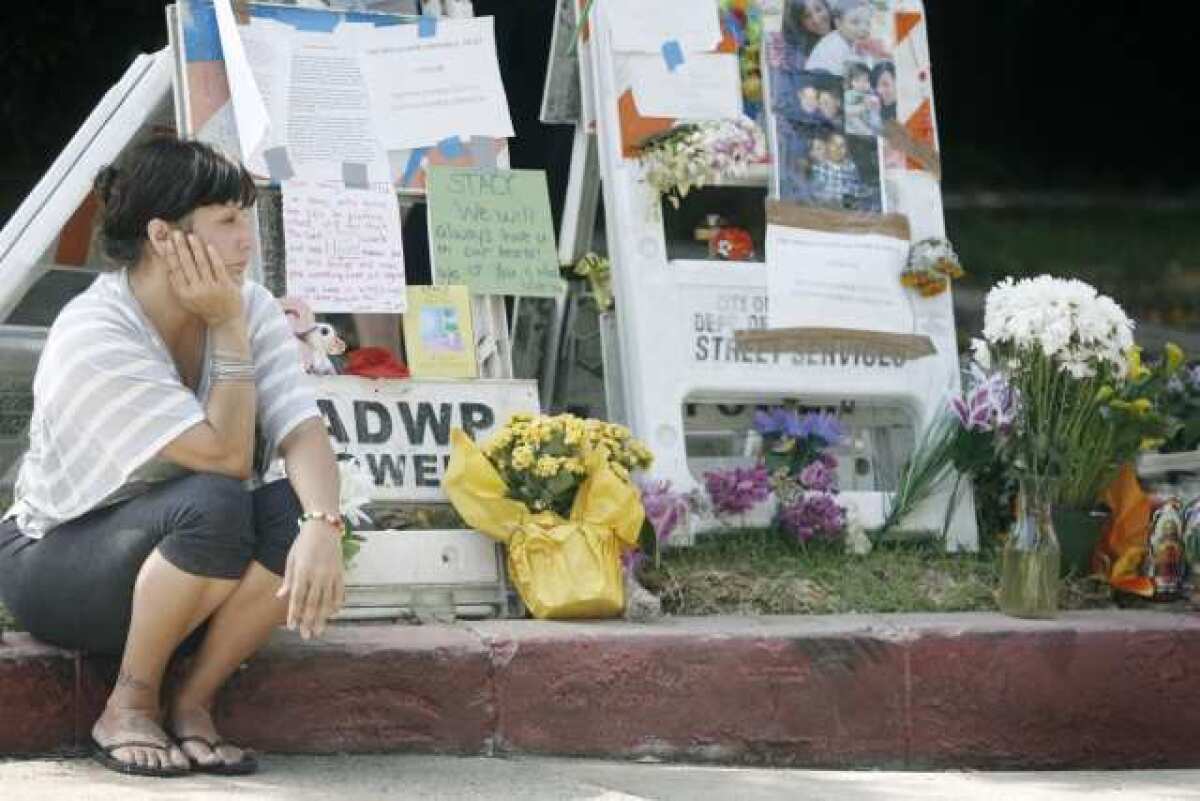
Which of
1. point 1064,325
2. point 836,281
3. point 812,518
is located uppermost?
point 836,281

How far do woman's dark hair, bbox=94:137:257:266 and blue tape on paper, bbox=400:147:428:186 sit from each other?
4.22ft

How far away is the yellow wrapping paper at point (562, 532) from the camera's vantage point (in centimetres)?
489

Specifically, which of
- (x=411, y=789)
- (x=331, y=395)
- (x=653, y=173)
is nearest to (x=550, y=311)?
(x=653, y=173)

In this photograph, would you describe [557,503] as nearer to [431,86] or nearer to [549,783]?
[549,783]

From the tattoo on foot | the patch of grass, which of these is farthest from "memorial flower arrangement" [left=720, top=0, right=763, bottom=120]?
the tattoo on foot

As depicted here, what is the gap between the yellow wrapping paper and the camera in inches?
192

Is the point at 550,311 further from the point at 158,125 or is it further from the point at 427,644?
the point at 427,644

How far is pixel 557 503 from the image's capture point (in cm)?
504

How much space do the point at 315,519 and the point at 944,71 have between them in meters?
9.27

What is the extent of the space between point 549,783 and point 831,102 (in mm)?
2239

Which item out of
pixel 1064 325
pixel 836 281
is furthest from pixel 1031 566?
pixel 836 281

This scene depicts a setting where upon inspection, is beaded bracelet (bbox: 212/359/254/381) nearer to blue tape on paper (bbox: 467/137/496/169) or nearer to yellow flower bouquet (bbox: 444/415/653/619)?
yellow flower bouquet (bbox: 444/415/653/619)

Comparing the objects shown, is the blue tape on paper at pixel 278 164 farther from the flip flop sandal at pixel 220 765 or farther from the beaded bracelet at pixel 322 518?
the flip flop sandal at pixel 220 765

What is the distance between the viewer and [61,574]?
416 cm
